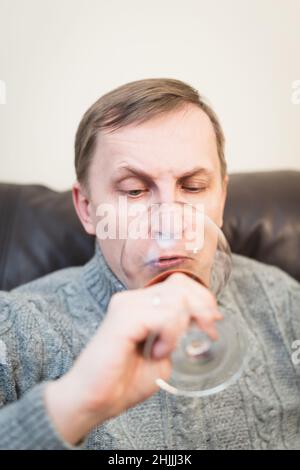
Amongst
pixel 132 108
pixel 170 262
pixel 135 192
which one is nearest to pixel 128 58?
pixel 132 108

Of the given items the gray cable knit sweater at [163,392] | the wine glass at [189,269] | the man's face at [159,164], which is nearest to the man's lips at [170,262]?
the wine glass at [189,269]

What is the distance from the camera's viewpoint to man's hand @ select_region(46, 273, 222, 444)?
473 mm

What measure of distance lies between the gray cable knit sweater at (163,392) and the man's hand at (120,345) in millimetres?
192

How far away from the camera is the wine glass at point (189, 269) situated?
542 millimetres

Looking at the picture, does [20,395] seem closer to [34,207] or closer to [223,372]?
[223,372]

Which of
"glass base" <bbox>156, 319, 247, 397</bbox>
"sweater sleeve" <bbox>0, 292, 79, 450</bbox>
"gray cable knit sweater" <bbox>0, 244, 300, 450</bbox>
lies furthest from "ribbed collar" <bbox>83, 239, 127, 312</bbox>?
"glass base" <bbox>156, 319, 247, 397</bbox>

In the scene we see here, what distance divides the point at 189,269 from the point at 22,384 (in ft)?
1.04

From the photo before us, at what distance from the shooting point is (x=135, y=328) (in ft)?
1.57

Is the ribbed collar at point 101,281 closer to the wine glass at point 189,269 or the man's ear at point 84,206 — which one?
the man's ear at point 84,206

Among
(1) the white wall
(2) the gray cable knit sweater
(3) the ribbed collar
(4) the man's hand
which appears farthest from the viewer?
(1) the white wall

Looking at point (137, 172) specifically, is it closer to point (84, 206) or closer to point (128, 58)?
point (84, 206)

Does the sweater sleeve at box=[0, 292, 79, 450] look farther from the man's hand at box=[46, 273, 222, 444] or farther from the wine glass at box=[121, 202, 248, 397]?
the wine glass at box=[121, 202, 248, 397]

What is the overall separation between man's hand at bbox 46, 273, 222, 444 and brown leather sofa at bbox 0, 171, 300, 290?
54 cm

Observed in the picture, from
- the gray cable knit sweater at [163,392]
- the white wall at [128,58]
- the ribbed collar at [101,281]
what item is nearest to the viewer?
the gray cable knit sweater at [163,392]
